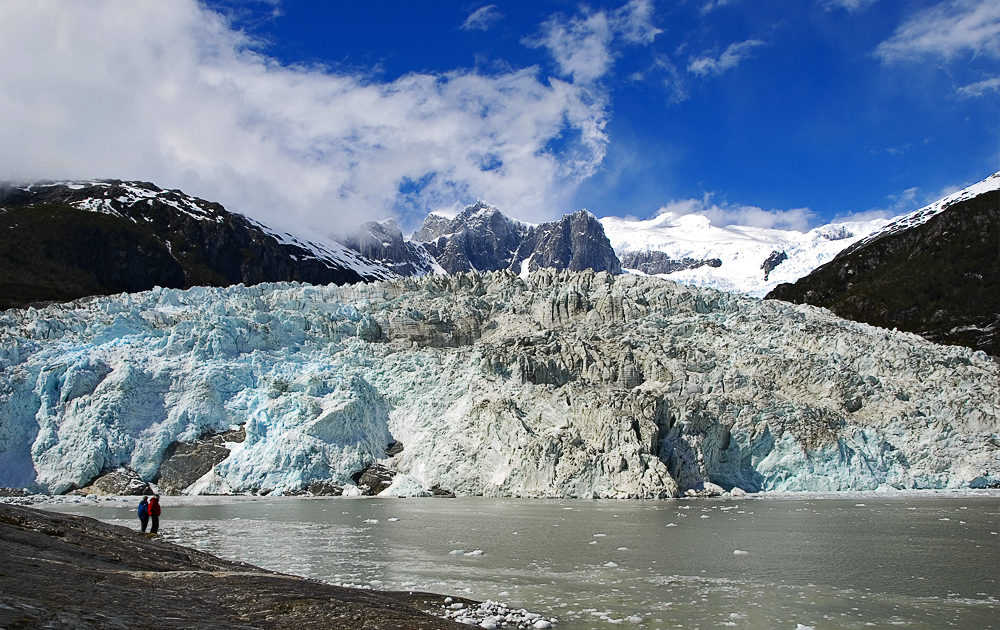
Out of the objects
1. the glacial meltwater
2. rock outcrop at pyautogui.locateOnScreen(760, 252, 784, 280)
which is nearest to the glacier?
the glacial meltwater

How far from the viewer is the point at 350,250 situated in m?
152

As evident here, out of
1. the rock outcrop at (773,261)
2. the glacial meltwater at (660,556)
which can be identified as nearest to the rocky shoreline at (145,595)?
the glacial meltwater at (660,556)

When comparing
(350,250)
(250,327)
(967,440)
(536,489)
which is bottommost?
(536,489)

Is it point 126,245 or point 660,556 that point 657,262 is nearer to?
point 126,245

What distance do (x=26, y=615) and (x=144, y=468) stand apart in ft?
110

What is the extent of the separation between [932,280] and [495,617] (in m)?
89.0

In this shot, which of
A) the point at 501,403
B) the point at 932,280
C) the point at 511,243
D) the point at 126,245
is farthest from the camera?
the point at 511,243

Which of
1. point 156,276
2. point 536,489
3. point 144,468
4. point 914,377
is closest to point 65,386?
point 144,468

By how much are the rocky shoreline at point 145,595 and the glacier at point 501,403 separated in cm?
2361

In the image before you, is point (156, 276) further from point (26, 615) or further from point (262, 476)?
point (26, 615)

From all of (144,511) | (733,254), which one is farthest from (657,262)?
(144,511)

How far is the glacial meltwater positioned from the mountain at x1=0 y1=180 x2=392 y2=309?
6704 centimetres

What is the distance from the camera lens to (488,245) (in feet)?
566

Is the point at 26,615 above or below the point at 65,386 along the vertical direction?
below
